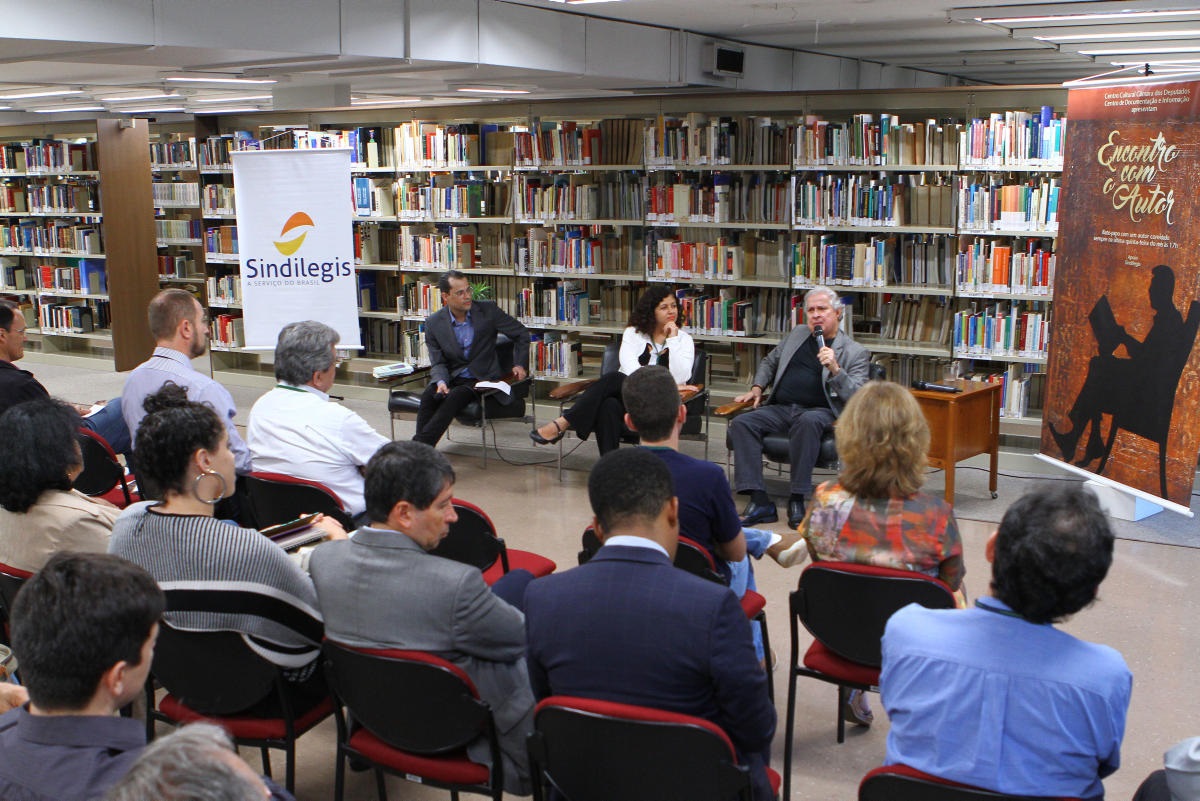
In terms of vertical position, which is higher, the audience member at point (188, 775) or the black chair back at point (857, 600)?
the audience member at point (188, 775)

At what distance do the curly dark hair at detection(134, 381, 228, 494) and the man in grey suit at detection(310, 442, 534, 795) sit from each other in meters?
0.45

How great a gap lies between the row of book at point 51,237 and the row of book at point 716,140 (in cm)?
672

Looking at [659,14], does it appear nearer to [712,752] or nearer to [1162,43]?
[1162,43]

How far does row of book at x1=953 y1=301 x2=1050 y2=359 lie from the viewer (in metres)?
6.73

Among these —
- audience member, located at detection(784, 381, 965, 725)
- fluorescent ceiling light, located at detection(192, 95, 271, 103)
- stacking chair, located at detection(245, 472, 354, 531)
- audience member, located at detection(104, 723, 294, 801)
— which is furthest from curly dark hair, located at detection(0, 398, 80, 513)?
fluorescent ceiling light, located at detection(192, 95, 271, 103)

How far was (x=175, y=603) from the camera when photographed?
8.75 ft

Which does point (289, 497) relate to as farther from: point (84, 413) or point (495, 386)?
point (495, 386)

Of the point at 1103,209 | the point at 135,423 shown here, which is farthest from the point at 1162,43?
the point at 135,423

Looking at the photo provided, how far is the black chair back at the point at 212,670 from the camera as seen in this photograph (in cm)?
269

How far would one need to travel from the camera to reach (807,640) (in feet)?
14.8

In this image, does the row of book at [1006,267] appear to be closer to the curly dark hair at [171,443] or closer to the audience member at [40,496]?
the curly dark hair at [171,443]

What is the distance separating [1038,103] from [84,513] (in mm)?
6085

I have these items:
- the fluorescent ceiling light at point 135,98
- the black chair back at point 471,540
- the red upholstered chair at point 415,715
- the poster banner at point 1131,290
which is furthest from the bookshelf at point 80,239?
the red upholstered chair at point 415,715

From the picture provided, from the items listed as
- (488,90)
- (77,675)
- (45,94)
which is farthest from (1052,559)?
(45,94)
